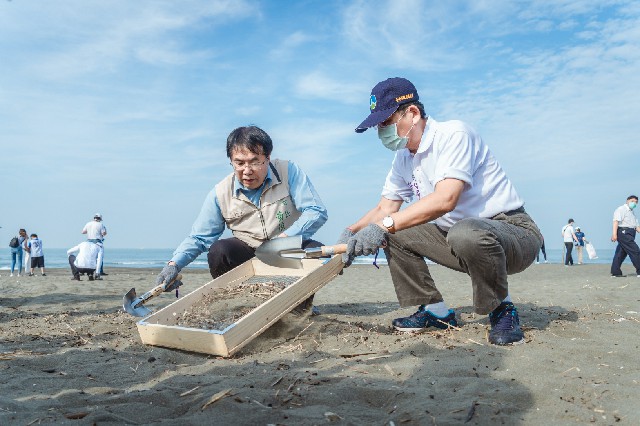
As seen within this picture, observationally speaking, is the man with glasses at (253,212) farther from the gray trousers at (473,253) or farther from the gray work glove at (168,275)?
the gray trousers at (473,253)

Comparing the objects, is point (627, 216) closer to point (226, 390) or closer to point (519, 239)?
point (519, 239)

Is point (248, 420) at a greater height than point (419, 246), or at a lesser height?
lesser

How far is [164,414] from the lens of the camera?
206 cm

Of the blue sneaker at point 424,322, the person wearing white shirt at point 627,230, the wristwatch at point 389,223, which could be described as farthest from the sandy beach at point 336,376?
the person wearing white shirt at point 627,230

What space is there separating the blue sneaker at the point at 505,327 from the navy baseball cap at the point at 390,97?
4.84ft

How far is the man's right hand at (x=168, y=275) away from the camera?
12.6 ft

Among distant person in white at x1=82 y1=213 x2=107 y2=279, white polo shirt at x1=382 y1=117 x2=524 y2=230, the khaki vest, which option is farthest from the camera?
distant person in white at x1=82 y1=213 x2=107 y2=279

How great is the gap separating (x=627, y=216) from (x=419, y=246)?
31.1ft

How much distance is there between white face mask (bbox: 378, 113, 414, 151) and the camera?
358 centimetres

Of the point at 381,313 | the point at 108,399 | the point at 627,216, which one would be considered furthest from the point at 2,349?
the point at 627,216

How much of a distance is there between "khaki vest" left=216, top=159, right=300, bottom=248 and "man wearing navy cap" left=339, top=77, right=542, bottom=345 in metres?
0.69

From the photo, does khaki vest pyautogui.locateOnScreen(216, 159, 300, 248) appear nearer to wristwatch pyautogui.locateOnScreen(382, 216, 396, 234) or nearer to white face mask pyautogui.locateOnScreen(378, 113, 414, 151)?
white face mask pyautogui.locateOnScreen(378, 113, 414, 151)

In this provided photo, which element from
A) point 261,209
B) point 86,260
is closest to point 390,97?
point 261,209

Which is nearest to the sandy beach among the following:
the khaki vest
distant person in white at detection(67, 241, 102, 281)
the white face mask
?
the khaki vest
